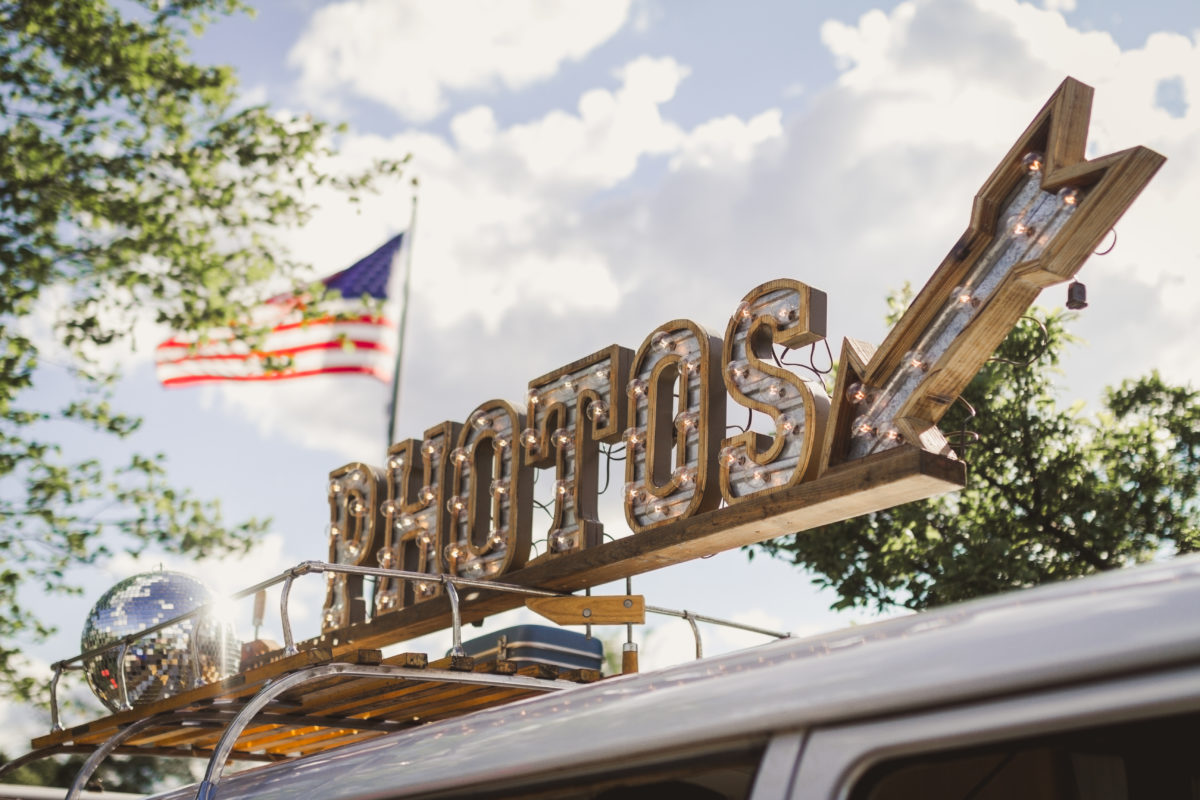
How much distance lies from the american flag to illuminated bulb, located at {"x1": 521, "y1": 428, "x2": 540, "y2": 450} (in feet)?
25.3

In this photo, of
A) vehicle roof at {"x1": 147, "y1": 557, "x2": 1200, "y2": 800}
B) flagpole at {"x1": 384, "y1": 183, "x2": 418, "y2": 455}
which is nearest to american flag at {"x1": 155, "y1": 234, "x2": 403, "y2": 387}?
flagpole at {"x1": 384, "y1": 183, "x2": 418, "y2": 455}

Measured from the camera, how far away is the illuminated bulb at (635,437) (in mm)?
7062

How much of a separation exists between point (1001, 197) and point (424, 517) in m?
4.59

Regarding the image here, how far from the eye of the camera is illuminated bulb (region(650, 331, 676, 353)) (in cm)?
700

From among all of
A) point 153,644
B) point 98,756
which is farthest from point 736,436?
point 153,644

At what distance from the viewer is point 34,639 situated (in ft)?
46.1

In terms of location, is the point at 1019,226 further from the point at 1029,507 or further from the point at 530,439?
the point at 1029,507

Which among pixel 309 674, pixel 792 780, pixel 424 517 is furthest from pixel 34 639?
pixel 792 780

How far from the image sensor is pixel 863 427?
225 inches

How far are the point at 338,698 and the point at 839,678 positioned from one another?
3571 mm

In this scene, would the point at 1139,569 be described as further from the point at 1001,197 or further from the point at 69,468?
the point at 69,468

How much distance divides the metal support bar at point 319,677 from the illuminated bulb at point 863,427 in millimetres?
Result: 1838

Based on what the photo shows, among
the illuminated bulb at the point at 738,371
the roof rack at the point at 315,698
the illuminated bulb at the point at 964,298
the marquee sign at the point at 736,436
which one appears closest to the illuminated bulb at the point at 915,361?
the marquee sign at the point at 736,436

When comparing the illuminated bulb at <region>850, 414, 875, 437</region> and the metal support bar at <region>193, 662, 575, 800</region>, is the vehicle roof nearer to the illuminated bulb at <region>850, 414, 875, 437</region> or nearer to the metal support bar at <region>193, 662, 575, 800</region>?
the metal support bar at <region>193, 662, 575, 800</region>
